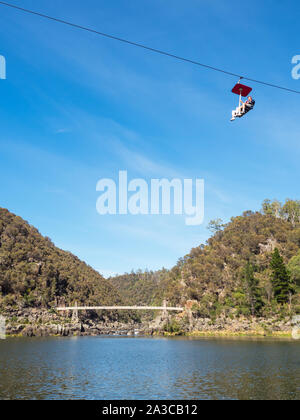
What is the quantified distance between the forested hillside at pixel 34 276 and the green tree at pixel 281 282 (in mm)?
81360

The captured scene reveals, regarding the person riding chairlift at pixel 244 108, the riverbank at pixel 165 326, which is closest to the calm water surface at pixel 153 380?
the person riding chairlift at pixel 244 108

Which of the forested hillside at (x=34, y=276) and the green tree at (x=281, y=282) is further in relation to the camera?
the forested hillside at (x=34, y=276)

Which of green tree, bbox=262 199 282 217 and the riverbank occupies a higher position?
green tree, bbox=262 199 282 217

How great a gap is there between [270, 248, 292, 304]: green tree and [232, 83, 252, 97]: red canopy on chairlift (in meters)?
76.6

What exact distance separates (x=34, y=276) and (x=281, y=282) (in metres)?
93.4

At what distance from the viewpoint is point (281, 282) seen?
87938 mm

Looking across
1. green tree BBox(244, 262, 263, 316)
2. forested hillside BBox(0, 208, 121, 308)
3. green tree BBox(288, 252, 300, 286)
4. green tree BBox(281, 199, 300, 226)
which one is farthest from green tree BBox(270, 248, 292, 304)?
forested hillside BBox(0, 208, 121, 308)

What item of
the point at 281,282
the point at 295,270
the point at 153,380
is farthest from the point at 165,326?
the point at 153,380

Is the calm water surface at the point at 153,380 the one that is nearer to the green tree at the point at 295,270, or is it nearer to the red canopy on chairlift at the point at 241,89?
the red canopy on chairlift at the point at 241,89

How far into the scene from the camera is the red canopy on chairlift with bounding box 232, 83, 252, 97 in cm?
1870

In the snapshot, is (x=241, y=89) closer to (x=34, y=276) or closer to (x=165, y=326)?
(x=165, y=326)

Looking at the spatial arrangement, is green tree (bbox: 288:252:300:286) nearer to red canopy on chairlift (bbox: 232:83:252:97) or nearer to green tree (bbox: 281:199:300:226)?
green tree (bbox: 281:199:300:226)

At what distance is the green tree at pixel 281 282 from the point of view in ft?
287

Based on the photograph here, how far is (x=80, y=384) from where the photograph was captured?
25.7m
